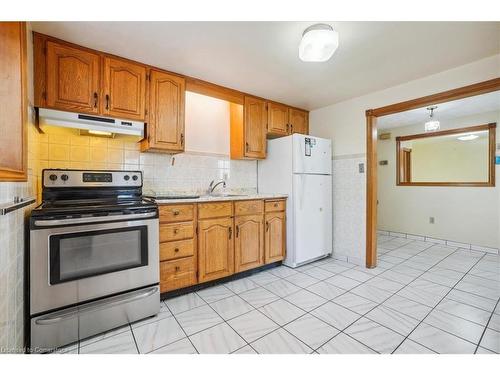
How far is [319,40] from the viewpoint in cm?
161

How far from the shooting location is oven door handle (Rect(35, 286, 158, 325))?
58.2 inches

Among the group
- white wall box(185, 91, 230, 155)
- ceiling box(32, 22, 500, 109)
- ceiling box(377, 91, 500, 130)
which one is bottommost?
white wall box(185, 91, 230, 155)

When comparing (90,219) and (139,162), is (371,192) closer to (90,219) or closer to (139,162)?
(139,162)

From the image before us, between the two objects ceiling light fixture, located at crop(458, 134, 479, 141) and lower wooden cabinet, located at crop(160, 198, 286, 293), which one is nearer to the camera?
lower wooden cabinet, located at crop(160, 198, 286, 293)

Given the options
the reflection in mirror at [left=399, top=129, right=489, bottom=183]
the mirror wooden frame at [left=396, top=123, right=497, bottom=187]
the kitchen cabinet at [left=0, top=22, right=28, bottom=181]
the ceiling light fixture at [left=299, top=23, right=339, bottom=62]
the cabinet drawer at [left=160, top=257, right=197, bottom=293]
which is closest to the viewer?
the kitchen cabinet at [left=0, top=22, right=28, bottom=181]

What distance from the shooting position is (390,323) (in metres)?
1.77

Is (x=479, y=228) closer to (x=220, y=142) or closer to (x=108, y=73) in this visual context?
(x=220, y=142)

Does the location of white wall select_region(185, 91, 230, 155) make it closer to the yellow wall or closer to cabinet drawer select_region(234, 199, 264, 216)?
the yellow wall

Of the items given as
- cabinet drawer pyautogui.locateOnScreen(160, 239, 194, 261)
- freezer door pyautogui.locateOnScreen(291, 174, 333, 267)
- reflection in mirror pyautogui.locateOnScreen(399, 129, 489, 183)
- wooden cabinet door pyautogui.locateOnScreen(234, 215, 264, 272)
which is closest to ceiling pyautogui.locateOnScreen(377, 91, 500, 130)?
reflection in mirror pyautogui.locateOnScreen(399, 129, 489, 183)

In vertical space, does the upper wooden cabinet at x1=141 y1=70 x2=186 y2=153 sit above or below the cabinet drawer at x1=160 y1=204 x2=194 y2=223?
above

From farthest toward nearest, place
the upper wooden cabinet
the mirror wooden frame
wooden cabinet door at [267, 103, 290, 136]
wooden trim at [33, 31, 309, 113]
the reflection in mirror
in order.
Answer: the reflection in mirror → the mirror wooden frame → wooden cabinet door at [267, 103, 290, 136] → the upper wooden cabinet → wooden trim at [33, 31, 309, 113]

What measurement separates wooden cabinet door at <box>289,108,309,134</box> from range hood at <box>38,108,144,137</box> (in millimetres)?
2047

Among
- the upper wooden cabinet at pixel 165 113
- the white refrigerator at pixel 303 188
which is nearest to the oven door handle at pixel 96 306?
the upper wooden cabinet at pixel 165 113

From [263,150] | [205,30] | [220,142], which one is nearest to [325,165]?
[263,150]
